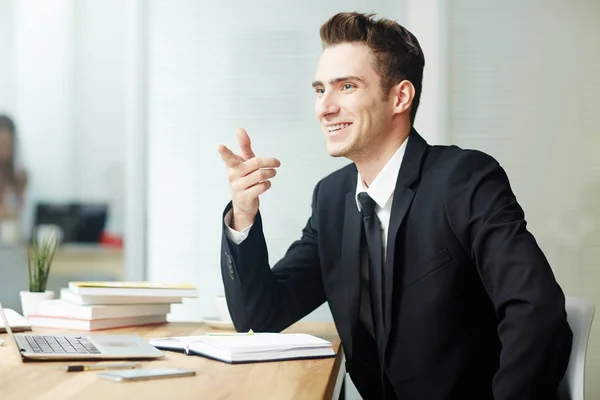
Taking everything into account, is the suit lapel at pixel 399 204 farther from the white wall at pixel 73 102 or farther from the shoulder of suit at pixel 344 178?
the white wall at pixel 73 102

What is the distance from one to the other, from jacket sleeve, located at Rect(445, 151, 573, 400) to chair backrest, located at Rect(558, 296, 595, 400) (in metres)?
0.06

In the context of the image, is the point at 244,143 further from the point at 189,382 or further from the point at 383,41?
the point at 189,382

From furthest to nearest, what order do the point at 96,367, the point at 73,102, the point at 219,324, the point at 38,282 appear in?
the point at 73,102 → the point at 38,282 → the point at 219,324 → the point at 96,367

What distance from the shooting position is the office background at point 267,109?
3053 millimetres

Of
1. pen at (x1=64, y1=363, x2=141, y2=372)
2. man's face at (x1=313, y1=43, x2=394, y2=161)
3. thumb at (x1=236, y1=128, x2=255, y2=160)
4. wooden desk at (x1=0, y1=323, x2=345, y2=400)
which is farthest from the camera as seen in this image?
man's face at (x1=313, y1=43, x2=394, y2=161)

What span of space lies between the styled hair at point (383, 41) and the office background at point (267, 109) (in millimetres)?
787

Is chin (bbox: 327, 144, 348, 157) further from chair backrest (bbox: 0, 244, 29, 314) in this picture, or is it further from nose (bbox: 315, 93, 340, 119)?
chair backrest (bbox: 0, 244, 29, 314)

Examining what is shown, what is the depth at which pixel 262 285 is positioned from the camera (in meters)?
2.24

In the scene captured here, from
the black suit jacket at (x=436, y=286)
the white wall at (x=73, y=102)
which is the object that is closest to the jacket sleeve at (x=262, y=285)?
the black suit jacket at (x=436, y=286)

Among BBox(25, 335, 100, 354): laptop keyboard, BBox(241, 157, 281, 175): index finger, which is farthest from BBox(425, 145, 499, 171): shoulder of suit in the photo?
BBox(25, 335, 100, 354): laptop keyboard

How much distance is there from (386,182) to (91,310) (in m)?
0.86

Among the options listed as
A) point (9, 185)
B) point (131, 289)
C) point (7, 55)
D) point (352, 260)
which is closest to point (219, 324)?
point (131, 289)

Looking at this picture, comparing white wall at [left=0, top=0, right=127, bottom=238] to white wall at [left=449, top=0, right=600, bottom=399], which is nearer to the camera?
white wall at [left=449, top=0, right=600, bottom=399]

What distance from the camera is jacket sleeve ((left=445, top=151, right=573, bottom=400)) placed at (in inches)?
66.7
